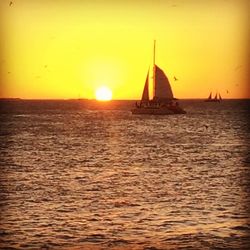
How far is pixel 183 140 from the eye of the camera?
6700cm

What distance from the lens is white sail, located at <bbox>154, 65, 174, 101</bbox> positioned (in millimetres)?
112537

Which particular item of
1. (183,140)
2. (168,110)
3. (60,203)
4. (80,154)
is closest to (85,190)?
(60,203)

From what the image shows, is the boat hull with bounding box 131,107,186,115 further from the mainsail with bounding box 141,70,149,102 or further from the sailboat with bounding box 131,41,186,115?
the mainsail with bounding box 141,70,149,102

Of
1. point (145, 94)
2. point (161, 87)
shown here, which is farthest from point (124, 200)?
point (145, 94)

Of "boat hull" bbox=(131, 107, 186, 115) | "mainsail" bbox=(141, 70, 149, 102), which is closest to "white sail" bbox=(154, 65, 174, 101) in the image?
A: "boat hull" bbox=(131, 107, 186, 115)

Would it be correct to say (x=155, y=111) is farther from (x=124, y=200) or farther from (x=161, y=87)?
(x=124, y=200)

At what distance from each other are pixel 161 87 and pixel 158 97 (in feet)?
6.91

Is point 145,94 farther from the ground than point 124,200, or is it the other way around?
point 145,94

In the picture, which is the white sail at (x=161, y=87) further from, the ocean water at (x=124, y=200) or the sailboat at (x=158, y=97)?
the ocean water at (x=124, y=200)

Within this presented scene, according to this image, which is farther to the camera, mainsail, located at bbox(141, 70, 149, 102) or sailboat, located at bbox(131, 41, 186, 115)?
mainsail, located at bbox(141, 70, 149, 102)

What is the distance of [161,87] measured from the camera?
113m

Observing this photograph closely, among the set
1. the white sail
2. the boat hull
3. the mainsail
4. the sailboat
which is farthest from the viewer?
the boat hull

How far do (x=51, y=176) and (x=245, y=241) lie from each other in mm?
17922

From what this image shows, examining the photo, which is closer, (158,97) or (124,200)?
(124,200)
